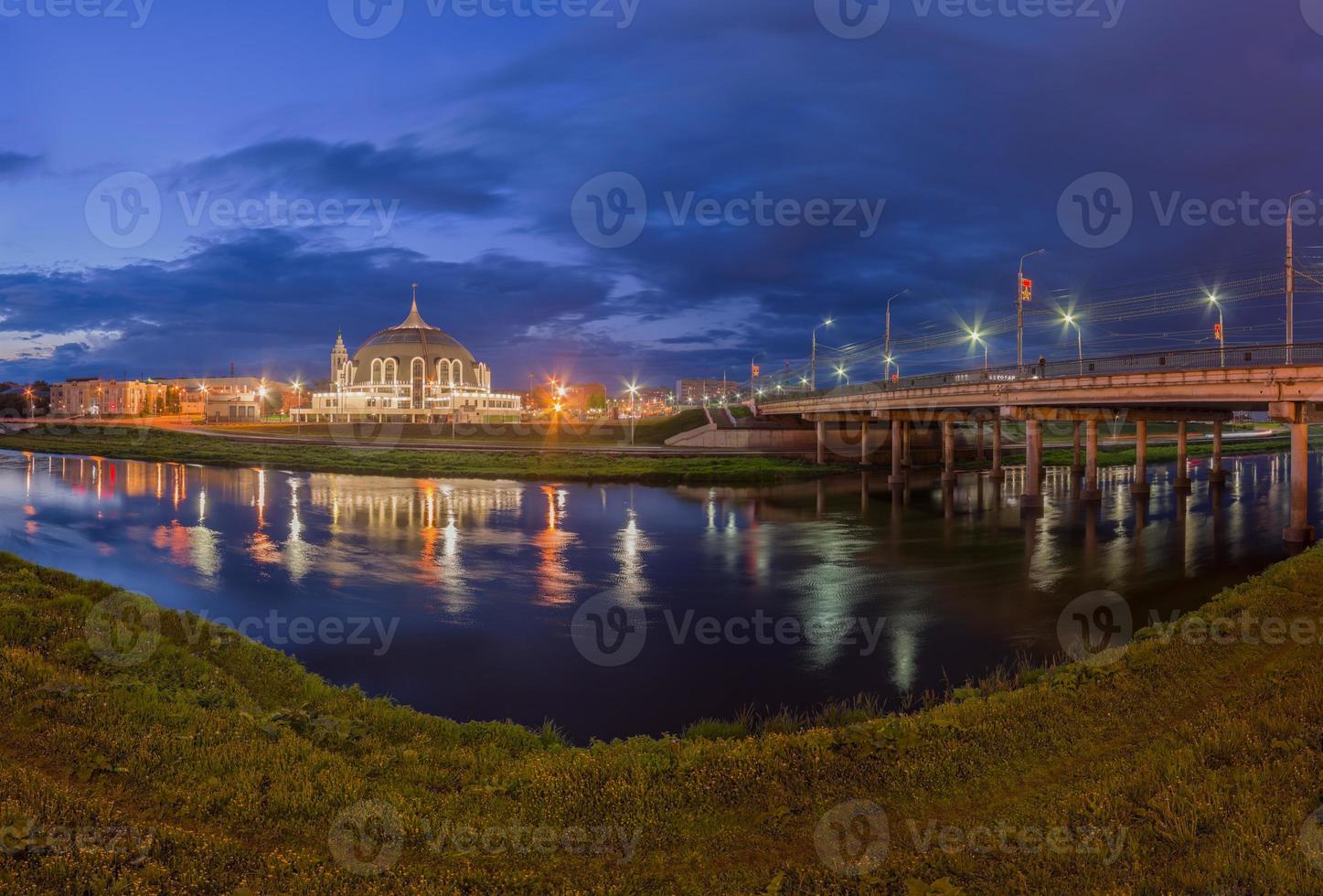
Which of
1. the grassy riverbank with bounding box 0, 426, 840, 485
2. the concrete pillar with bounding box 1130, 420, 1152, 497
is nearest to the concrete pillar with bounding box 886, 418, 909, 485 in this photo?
the grassy riverbank with bounding box 0, 426, 840, 485

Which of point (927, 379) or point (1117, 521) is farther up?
point (927, 379)

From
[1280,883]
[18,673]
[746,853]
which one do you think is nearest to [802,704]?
[746,853]

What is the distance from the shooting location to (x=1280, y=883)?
235 inches

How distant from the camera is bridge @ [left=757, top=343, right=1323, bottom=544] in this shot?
32062mm

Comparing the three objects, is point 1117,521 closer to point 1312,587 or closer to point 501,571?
point 1312,587

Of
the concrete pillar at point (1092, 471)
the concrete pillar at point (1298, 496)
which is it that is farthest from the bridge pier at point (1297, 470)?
the concrete pillar at point (1092, 471)

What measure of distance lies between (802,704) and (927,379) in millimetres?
47022

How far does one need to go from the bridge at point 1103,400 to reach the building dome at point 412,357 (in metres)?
126

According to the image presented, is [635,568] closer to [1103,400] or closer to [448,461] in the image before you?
[1103,400]

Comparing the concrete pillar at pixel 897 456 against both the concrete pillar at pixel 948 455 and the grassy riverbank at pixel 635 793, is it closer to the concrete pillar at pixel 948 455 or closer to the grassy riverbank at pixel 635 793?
the concrete pillar at pixel 948 455

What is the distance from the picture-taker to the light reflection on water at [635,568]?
16.6 meters

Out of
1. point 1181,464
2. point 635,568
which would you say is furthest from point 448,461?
point 1181,464

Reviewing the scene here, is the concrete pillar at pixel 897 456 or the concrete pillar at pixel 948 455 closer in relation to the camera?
the concrete pillar at pixel 897 456

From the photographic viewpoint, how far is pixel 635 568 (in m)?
28.5
